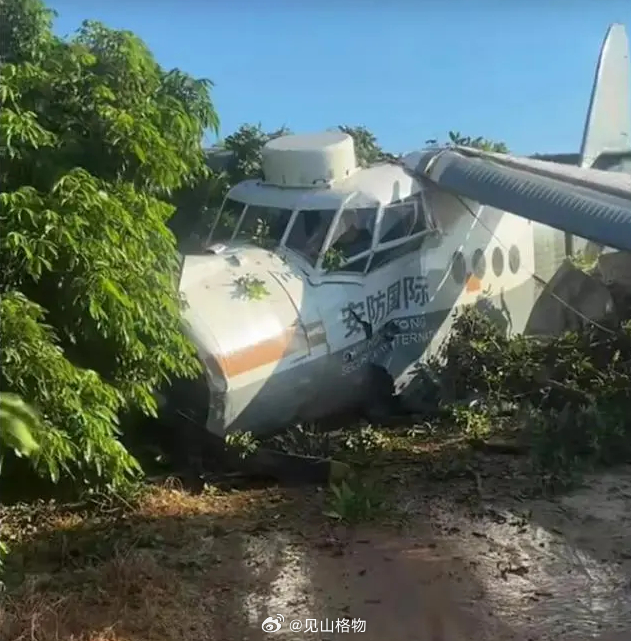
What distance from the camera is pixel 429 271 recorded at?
1053 cm

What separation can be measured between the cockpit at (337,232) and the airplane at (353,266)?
0.05 feet

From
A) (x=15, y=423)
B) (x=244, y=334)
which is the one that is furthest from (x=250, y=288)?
(x=15, y=423)

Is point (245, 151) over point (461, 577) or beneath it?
over

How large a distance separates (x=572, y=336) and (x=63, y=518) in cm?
576

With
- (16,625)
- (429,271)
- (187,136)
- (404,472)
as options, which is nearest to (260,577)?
(16,625)

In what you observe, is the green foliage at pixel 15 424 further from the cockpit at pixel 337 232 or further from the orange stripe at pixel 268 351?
the cockpit at pixel 337 232

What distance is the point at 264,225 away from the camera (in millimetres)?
10188

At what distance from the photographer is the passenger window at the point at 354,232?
1001cm

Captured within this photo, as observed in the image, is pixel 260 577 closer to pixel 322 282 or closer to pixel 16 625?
pixel 16 625

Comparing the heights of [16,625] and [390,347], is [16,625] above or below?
below

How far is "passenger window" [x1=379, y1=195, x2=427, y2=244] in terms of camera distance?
10.3 m

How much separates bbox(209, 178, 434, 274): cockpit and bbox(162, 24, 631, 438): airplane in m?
0.01

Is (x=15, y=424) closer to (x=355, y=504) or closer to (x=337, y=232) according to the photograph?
(x=355, y=504)

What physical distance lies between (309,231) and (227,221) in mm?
1170
